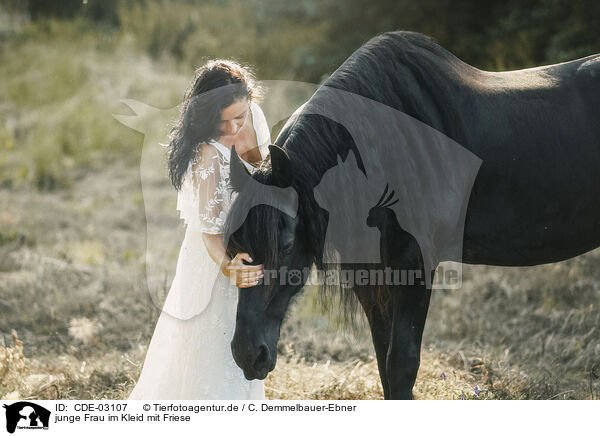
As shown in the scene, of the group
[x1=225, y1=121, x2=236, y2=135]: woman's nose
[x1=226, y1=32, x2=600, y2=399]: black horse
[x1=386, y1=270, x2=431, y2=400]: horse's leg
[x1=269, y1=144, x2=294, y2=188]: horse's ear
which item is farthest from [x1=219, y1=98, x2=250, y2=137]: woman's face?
[x1=386, y1=270, x2=431, y2=400]: horse's leg

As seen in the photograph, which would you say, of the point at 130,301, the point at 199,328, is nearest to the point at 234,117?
the point at 199,328

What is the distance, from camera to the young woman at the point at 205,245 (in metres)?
2.53

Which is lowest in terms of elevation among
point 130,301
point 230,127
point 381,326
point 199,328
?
point 130,301

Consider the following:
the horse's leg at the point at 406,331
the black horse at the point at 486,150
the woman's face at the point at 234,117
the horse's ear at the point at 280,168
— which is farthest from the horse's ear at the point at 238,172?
the horse's leg at the point at 406,331

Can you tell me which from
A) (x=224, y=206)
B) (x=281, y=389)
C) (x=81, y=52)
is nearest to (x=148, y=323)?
(x=281, y=389)

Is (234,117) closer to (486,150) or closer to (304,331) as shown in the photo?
(486,150)

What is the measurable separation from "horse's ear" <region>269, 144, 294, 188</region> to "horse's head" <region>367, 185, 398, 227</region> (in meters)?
0.43

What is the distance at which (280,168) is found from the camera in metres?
1.94

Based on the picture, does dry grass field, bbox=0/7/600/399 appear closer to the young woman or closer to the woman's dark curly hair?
the young woman

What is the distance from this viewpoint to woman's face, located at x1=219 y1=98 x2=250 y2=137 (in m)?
2.53

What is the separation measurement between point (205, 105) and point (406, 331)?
1317 mm

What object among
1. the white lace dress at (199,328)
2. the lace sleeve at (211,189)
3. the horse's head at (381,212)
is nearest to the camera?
the horse's head at (381,212)

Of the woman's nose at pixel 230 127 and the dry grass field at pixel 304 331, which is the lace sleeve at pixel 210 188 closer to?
the woman's nose at pixel 230 127
